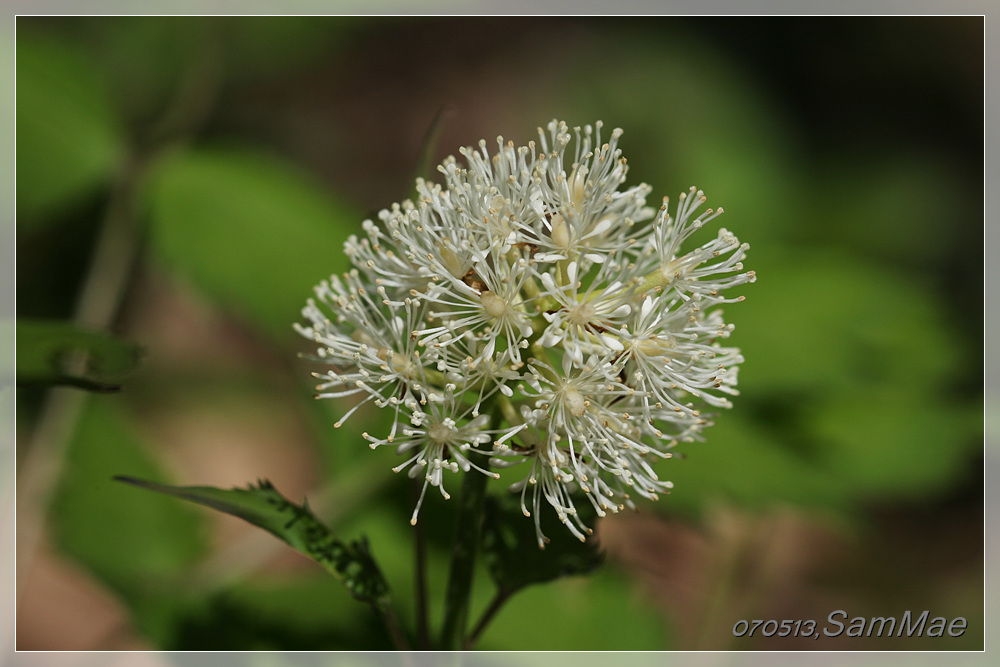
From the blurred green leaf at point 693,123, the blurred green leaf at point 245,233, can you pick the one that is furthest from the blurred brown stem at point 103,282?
the blurred green leaf at point 693,123

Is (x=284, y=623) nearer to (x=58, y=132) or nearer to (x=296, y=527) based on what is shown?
(x=296, y=527)

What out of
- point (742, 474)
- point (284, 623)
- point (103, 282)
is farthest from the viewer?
point (103, 282)

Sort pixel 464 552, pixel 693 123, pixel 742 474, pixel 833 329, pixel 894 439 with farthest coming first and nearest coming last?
pixel 693 123, pixel 894 439, pixel 833 329, pixel 742 474, pixel 464 552

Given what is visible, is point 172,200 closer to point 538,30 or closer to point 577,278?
point 577,278

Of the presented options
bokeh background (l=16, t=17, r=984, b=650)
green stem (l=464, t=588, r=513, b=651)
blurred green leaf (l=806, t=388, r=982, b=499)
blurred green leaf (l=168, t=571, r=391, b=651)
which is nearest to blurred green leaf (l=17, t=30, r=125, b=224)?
bokeh background (l=16, t=17, r=984, b=650)

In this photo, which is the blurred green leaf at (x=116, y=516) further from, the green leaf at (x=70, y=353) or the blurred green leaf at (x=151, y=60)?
the blurred green leaf at (x=151, y=60)

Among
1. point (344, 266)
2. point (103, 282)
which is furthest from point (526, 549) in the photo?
point (103, 282)
